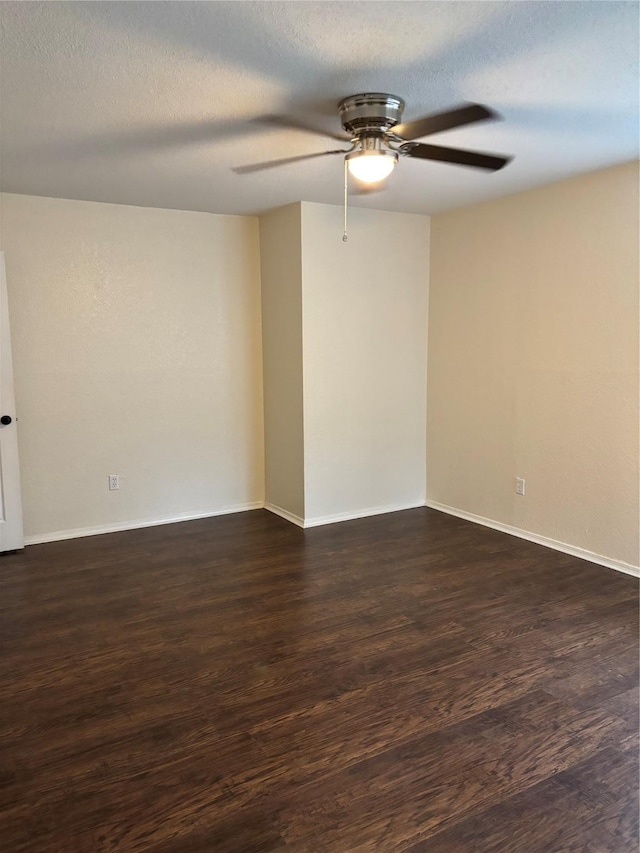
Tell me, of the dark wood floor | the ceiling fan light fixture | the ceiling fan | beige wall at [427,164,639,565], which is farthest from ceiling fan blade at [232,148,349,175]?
the dark wood floor

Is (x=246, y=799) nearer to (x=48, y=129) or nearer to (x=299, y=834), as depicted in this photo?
(x=299, y=834)

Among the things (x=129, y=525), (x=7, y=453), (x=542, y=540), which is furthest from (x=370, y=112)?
(x=129, y=525)

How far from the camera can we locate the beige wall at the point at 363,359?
4.59 metres

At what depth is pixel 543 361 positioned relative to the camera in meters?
4.16

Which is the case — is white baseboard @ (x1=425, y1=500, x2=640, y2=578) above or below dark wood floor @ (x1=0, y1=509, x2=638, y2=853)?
above

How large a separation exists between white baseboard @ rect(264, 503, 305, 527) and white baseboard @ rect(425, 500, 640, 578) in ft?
4.10

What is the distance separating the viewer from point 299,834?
5.91ft

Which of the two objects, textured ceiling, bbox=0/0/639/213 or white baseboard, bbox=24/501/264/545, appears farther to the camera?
white baseboard, bbox=24/501/264/545

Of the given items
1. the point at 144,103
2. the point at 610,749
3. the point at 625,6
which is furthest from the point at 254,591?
the point at 625,6

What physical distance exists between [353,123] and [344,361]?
2.41m

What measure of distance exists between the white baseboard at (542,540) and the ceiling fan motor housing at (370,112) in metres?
2.95

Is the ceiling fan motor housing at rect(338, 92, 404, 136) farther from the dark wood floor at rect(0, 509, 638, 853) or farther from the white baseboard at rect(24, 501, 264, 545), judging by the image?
the white baseboard at rect(24, 501, 264, 545)

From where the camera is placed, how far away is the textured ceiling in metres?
1.82

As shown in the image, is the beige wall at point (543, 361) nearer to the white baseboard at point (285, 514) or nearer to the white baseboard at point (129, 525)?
the white baseboard at point (285, 514)
